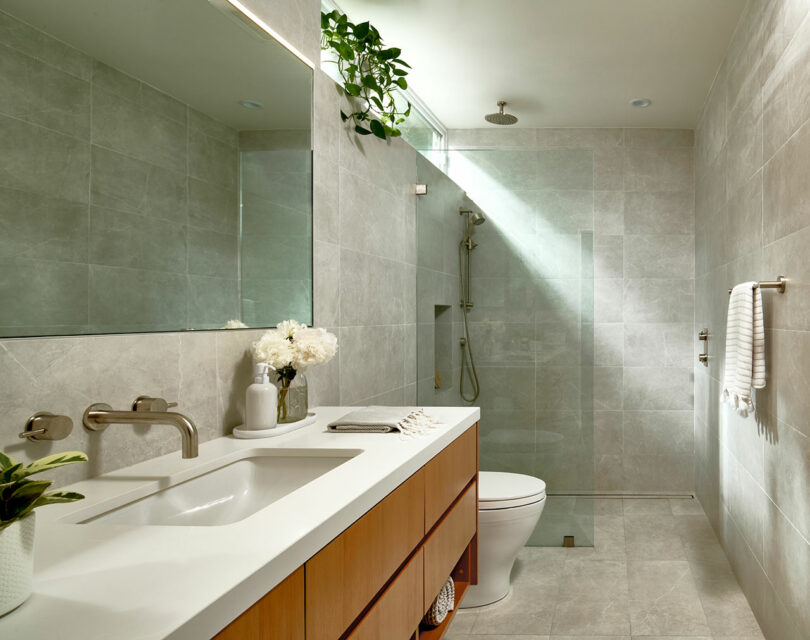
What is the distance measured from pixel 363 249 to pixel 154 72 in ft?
4.42

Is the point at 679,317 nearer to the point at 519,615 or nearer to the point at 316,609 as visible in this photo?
the point at 519,615

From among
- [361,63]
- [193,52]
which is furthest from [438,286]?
[193,52]

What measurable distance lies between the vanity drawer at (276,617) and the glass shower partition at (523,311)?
247 cm

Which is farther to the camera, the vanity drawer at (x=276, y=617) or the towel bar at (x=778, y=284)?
the towel bar at (x=778, y=284)

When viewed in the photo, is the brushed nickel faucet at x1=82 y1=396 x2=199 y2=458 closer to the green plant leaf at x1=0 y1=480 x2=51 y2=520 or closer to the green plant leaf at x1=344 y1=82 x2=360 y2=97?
the green plant leaf at x1=0 y1=480 x2=51 y2=520

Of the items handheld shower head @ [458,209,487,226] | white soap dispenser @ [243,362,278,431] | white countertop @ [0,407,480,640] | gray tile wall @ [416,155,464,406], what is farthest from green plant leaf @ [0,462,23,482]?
handheld shower head @ [458,209,487,226]

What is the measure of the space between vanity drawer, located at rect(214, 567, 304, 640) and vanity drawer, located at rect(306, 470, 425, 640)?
0.10ft

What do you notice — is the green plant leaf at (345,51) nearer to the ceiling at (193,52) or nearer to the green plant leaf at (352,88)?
the green plant leaf at (352,88)

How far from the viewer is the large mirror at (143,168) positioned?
1113mm

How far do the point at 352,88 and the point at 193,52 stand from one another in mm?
974

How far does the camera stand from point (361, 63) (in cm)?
257

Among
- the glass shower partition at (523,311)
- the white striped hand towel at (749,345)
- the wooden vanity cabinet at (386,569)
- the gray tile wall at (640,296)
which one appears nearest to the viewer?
the wooden vanity cabinet at (386,569)

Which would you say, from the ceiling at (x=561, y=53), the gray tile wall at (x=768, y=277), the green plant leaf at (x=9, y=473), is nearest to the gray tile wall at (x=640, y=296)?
the ceiling at (x=561, y=53)

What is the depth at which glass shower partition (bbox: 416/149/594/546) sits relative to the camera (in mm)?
3293
